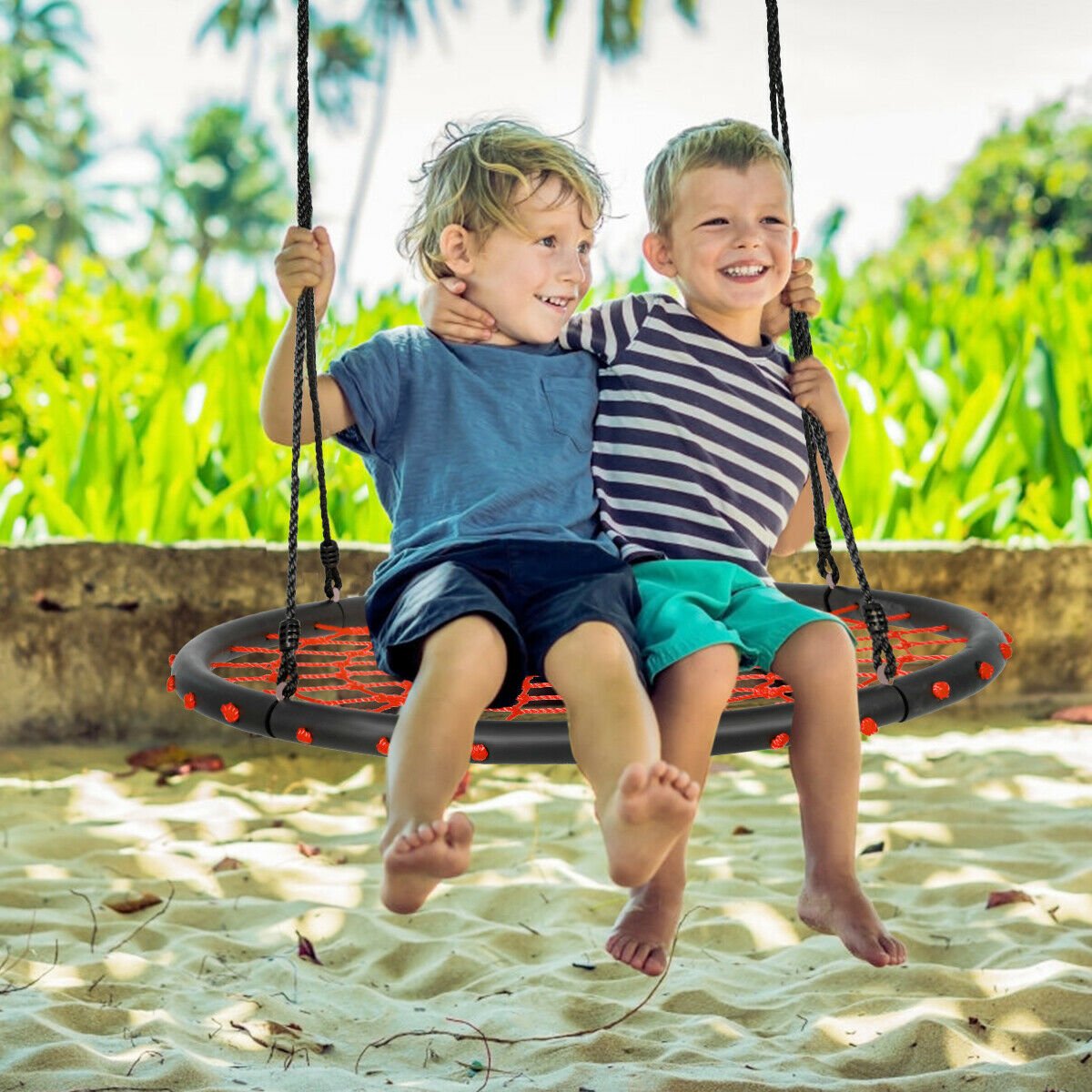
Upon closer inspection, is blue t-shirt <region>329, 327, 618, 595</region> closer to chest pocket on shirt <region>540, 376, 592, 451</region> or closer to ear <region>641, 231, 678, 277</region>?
chest pocket on shirt <region>540, 376, 592, 451</region>

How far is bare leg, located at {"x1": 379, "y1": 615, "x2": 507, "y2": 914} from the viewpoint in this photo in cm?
167

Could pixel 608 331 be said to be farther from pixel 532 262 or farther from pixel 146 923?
pixel 146 923

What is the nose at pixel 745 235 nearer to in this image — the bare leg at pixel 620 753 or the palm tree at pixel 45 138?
the bare leg at pixel 620 753

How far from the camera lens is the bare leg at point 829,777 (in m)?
2.01

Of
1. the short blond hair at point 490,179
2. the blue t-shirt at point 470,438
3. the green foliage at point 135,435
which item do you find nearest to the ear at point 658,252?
the short blond hair at point 490,179

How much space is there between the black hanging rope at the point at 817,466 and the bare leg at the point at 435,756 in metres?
0.54

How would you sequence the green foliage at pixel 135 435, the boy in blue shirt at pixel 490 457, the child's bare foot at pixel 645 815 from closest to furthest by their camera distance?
the child's bare foot at pixel 645 815 < the boy in blue shirt at pixel 490 457 < the green foliage at pixel 135 435

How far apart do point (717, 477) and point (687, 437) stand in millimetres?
76

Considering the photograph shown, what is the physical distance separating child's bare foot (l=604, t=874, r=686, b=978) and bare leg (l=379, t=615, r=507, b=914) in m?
0.41

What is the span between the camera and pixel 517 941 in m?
3.39

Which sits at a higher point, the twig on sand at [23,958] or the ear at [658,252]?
the ear at [658,252]

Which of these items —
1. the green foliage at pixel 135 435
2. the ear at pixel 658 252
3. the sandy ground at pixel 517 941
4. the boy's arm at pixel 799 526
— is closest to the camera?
the ear at pixel 658 252

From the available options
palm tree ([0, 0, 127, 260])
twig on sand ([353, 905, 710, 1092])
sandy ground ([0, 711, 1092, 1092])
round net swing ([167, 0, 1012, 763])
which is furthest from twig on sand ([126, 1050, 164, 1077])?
palm tree ([0, 0, 127, 260])

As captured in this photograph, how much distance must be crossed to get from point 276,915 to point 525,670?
1.79 m
